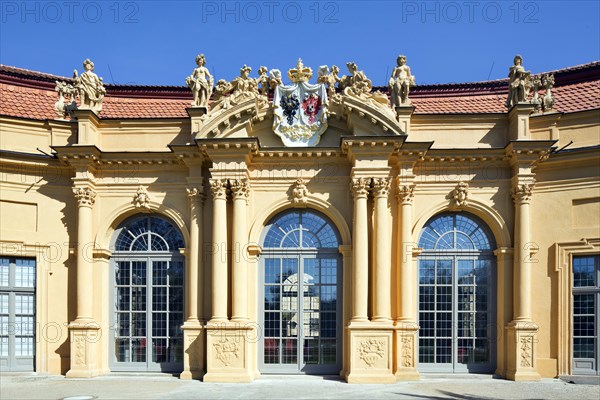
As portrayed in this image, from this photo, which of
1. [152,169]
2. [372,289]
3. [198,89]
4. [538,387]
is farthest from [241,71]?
[538,387]

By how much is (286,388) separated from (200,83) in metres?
9.55

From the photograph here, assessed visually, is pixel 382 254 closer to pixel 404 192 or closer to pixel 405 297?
pixel 405 297

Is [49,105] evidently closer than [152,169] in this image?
No

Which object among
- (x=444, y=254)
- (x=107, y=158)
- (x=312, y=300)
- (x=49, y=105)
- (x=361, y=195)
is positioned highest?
(x=49, y=105)

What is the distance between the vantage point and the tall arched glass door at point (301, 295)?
60.9 ft

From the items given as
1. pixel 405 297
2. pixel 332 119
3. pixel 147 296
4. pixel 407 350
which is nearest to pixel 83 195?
pixel 147 296

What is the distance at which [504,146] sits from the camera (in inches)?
731

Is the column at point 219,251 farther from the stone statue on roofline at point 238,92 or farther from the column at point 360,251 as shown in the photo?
the column at point 360,251

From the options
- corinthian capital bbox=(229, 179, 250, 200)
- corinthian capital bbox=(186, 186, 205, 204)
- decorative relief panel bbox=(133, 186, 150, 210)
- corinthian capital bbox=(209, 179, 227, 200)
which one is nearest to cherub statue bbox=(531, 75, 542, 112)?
corinthian capital bbox=(229, 179, 250, 200)

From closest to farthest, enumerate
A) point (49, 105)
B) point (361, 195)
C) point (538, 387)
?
point (538, 387) → point (361, 195) → point (49, 105)

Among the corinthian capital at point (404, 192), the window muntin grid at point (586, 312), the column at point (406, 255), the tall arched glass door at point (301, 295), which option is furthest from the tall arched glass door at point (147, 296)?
the window muntin grid at point (586, 312)

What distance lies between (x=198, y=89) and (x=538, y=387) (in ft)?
43.2

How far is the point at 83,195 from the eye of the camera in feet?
61.4

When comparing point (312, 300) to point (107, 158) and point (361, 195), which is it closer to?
point (361, 195)
